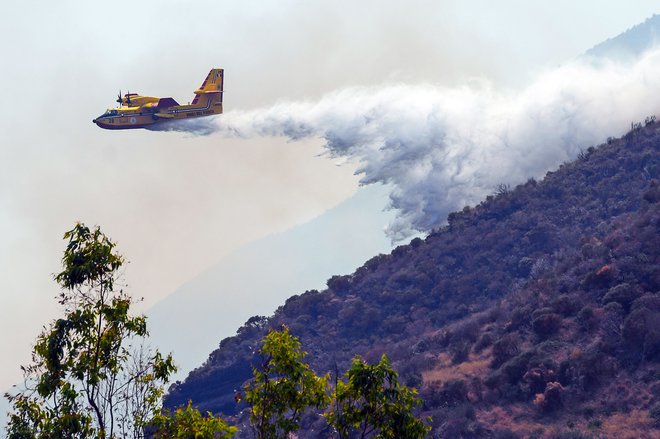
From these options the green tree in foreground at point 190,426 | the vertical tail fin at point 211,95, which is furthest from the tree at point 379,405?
the vertical tail fin at point 211,95

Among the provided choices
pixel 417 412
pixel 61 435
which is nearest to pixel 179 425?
pixel 61 435

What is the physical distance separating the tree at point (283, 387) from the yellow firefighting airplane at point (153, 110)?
7029cm

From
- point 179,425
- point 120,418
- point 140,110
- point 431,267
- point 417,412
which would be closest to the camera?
point 179,425

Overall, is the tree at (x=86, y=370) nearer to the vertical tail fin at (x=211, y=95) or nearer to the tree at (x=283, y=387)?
the tree at (x=283, y=387)

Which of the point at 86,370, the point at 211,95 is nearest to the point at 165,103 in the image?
the point at 211,95

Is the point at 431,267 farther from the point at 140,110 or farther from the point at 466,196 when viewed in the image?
the point at 140,110

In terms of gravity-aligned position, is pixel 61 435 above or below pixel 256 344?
below

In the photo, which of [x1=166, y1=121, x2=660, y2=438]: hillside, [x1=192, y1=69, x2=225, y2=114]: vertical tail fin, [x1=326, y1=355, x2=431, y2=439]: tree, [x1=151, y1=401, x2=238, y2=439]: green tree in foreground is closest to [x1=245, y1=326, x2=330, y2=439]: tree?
[x1=326, y1=355, x2=431, y2=439]: tree

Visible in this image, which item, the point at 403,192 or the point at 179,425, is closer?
the point at 179,425

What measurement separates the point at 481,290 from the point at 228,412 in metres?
28.9

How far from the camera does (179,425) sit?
18.4m

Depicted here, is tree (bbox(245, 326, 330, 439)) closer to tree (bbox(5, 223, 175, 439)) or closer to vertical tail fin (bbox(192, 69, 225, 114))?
tree (bbox(5, 223, 175, 439))

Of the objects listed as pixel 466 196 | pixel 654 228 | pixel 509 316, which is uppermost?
pixel 466 196

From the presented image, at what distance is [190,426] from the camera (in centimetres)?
1827
